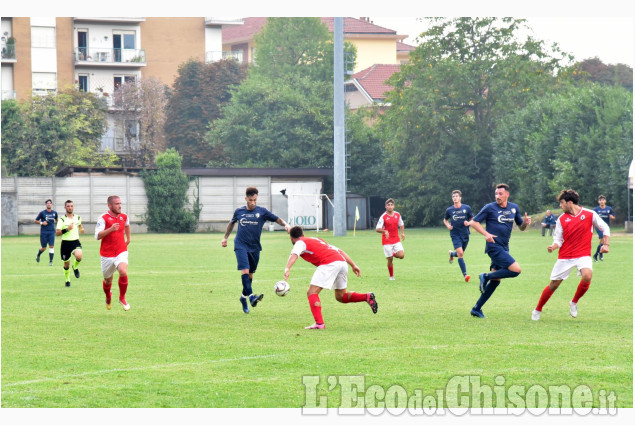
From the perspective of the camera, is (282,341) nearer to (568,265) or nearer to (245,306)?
(245,306)

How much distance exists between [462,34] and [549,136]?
29.6ft

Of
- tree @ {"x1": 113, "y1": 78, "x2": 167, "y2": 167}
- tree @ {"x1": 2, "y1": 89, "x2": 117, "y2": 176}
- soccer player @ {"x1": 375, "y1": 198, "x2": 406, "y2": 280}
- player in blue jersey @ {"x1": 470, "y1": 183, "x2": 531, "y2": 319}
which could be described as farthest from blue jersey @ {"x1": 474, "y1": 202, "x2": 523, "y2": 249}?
tree @ {"x1": 113, "y1": 78, "x2": 167, "y2": 167}

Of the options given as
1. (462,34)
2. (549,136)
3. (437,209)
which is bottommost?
(437,209)

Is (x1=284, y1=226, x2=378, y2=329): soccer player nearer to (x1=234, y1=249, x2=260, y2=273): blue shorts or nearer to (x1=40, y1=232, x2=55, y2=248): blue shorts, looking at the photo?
(x1=234, y1=249, x2=260, y2=273): blue shorts

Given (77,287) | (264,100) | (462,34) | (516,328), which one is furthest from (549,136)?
(516,328)

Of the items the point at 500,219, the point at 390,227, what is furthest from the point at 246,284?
the point at 390,227

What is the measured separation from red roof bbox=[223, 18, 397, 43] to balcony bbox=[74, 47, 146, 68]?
17958 mm

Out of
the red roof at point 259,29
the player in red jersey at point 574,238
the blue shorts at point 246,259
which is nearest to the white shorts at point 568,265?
the player in red jersey at point 574,238

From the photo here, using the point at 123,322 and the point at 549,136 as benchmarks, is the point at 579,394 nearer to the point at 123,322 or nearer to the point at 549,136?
the point at 123,322

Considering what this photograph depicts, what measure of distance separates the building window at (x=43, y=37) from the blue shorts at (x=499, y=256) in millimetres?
61012

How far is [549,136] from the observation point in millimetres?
53156

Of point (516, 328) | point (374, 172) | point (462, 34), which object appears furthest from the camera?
point (374, 172)
